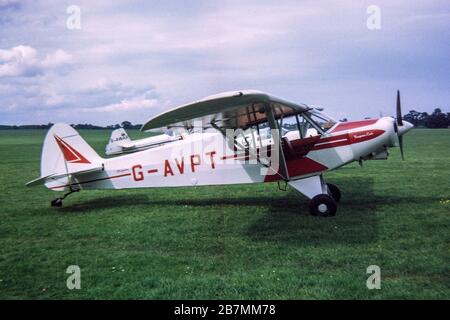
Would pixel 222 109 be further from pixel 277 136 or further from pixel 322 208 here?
pixel 322 208

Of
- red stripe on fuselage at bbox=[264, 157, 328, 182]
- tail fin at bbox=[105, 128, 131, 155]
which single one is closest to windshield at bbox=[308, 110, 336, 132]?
red stripe on fuselage at bbox=[264, 157, 328, 182]

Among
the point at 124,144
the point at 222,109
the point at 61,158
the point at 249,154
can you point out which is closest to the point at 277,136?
the point at 249,154

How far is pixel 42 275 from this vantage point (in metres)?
5.17

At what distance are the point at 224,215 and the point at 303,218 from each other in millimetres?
1598

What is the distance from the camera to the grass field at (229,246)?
4.50 m

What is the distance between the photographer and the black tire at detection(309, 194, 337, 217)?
7.54 m

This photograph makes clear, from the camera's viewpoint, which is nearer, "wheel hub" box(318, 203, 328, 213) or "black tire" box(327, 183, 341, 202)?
"wheel hub" box(318, 203, 328, 213)

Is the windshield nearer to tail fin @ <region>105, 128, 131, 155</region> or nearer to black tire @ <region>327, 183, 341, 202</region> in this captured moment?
black tire @ <region>327, 183, 341, 202</region>

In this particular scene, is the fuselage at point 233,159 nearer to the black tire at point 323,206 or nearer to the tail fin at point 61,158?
the tail fin at point 61,158

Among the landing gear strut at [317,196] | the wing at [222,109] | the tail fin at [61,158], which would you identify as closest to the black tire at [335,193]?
the landing gear strut at [317,196]

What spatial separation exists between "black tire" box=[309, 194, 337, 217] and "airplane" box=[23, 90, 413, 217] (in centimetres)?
2

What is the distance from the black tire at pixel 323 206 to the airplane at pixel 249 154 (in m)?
0.02
